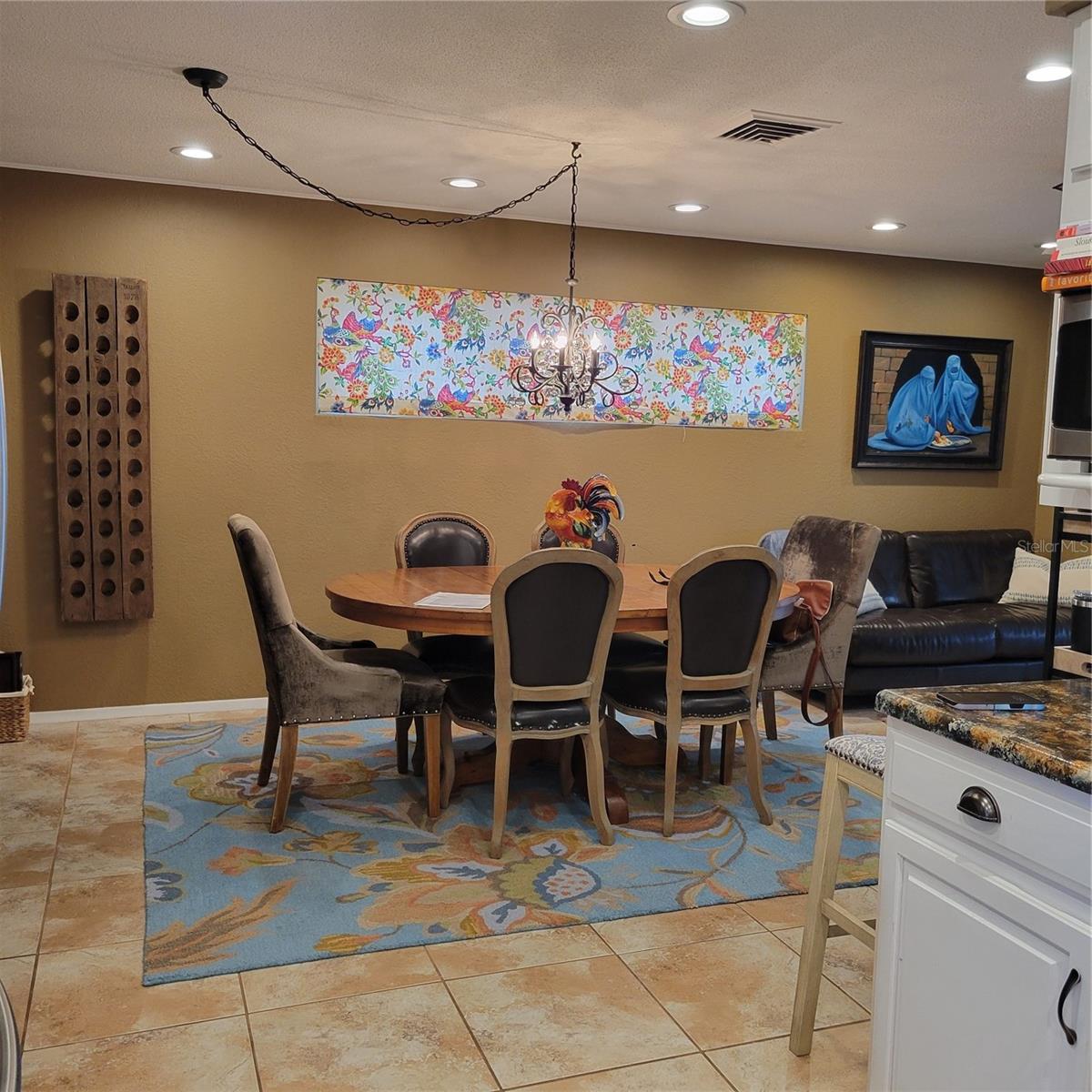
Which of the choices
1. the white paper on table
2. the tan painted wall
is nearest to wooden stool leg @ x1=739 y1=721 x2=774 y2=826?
the white paper on table

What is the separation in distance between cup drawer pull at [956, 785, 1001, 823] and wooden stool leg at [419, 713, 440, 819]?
2232 millimetres

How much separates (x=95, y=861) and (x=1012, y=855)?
2756 mm

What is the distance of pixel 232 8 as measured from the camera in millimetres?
2787

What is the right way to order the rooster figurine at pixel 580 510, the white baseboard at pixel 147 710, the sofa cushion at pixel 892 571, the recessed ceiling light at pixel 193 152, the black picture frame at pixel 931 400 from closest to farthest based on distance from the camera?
the rooster figurine at pixel 580 510 → the recessed ceiling light at pixel 193 152 → the white baseboard at pixel 147 710 → the sofa cushion at pixel 892 571 → the black picture frame at pixel 931 400

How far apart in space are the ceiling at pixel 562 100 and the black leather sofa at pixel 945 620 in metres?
1.87

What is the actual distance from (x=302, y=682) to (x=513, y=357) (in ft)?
8.28

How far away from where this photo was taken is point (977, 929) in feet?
5.36

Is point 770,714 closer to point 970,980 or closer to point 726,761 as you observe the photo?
point 726,761

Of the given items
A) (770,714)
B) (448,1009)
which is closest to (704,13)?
(448,1009)

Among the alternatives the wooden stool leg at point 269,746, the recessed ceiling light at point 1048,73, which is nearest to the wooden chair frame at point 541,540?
the wooden stool leg at point 269,746

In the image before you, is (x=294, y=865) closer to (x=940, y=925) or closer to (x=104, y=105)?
(x=940, y=925)

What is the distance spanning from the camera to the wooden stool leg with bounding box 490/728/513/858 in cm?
336

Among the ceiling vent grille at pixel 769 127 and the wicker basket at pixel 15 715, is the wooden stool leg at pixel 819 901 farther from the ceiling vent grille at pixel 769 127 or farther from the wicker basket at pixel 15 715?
the wicker basket at pixel 15 715

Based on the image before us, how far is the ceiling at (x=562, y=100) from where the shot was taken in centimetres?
283
